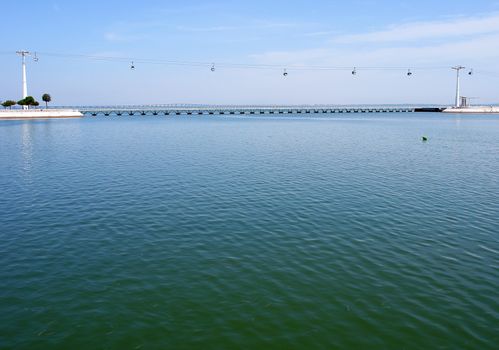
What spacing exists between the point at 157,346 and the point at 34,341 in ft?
11.7

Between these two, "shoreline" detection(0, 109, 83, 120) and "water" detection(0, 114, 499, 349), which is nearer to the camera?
"water" detection(0, 114, 499, 349)

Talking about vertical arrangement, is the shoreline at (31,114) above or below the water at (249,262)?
above

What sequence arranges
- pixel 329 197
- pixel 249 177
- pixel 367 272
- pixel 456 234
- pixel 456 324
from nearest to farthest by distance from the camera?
pixel 456 324 → pixel 367 272 → pixel 456 234 → pixel 329 197 → pixel 249 177

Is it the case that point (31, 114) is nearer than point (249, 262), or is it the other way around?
point (249, 262)

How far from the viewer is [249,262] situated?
55.7ft

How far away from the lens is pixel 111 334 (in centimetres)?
1192

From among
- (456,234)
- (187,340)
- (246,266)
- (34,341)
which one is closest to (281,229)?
(246,266)

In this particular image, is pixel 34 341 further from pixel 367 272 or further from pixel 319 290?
pixel 367 272

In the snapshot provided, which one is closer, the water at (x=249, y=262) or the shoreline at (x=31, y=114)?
the water at (x=249, y=262)

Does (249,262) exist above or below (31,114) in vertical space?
below

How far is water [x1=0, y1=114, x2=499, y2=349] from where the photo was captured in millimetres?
12148

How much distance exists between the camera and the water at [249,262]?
1215 centimetres

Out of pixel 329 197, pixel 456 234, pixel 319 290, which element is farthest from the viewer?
pixel 329 197

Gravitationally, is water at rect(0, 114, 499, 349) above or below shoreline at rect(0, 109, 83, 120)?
below
